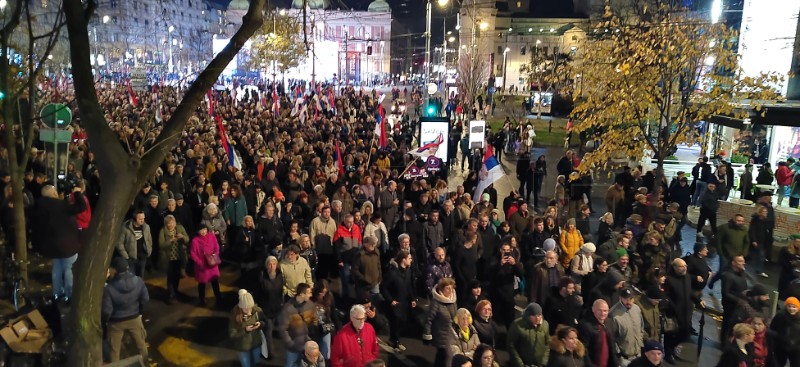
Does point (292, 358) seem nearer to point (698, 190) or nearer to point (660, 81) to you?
point (660, 81)

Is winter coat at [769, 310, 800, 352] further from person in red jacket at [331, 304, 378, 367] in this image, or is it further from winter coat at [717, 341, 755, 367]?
person in red jacket at [331, 304, 378, 367]

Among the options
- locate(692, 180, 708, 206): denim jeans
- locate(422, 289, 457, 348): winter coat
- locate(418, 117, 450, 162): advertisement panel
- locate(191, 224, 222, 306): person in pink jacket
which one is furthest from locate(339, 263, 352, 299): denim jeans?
locate(692, 180, 708, 206): denim jeans

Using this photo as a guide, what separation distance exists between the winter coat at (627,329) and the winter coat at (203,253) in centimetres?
544

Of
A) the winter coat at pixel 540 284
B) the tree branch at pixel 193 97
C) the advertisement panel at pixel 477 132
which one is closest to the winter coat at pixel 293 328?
the tree branch at pixel 193 97

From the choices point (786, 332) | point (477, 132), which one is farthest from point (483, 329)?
point (477, 132)

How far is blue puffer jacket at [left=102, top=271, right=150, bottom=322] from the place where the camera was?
698 cm

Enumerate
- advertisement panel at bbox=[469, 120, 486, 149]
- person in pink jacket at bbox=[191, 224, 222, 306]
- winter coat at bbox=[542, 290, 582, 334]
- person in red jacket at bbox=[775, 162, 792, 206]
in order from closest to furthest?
winter coat at bbox=[542, 290, 582, 334], person in pink jacket at bbox=[191, 224, 222, 306], person in red jacket at bbox=[775, 162, 792, 206], advertisement panel at bbox=[469, 120, 486, 149]

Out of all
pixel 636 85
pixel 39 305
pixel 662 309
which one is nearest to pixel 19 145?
pixel 39 305

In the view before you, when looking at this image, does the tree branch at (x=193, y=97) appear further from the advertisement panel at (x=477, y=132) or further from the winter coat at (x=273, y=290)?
the advertisement panel at (x=477, y=132)

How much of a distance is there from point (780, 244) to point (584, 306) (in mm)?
7546

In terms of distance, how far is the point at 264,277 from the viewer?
8.26 m

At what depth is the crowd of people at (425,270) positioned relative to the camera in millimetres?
6891

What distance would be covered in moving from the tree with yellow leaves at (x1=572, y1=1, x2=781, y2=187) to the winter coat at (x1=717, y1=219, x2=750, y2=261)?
2673 mm

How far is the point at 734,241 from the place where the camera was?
10.7 m
